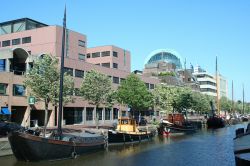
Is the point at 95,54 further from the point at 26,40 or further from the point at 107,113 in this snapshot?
the point at 107,113

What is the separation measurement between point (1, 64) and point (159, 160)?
123ft

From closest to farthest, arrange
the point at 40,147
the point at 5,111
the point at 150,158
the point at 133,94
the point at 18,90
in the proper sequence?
the point at 40,147
the point at 150,158
the point at 5,111
the point at 18,90
the point at 133,94

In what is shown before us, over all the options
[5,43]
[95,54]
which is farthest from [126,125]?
[95,54]

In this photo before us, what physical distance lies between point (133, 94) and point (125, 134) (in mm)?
26174

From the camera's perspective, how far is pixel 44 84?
45.8 metres

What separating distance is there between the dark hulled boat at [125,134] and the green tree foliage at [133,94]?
19.7 meters

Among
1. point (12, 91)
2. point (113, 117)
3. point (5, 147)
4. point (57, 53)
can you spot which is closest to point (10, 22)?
point (57, 53)

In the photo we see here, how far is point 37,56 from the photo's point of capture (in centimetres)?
6656

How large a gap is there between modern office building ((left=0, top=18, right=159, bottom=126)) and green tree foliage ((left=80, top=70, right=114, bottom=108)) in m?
10.5

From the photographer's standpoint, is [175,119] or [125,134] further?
[175,119]

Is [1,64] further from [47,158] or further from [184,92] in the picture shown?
[184,92]

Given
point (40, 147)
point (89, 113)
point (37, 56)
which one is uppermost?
point (37, 56)

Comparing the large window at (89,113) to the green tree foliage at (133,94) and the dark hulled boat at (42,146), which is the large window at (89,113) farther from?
the dark hulled boat at (42,146)

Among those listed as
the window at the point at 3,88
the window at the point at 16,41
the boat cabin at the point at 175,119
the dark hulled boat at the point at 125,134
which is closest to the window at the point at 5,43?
the window at the point at 16,41
